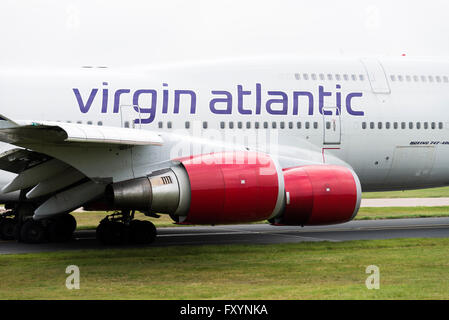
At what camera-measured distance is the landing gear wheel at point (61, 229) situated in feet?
62.0

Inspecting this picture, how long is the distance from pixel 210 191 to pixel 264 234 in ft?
20.9

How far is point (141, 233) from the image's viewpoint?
60.5 feet

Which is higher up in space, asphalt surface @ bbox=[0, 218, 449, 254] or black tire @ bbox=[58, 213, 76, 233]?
black tire @ bbox=[58, 213, 76, 233]

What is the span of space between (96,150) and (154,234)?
3916mm

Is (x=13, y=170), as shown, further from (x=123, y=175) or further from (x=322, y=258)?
(x=322, y=258)

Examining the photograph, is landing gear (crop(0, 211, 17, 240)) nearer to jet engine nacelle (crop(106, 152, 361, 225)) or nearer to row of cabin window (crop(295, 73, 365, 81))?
jet engine nacelle (crop(106, 152, 361, 225))

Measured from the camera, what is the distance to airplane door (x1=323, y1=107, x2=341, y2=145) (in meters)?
19.4

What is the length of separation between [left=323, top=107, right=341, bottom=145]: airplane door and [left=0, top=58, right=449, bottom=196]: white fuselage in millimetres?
26

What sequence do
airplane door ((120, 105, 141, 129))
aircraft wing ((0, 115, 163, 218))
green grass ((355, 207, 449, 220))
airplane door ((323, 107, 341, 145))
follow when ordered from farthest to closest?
green grass ((355, 207, 449, 220))
airplane door ((323, 107, 341, 145))
airplane door ((120, 105, 141, 129))
aircraft wing ((0, 115, 163, 218))

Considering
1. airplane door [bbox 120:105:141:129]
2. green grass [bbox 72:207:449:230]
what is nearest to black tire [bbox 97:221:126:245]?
airplane door [bbox 120:105:141:129]

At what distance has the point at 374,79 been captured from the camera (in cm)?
A: 1997

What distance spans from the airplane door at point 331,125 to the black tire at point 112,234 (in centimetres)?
571

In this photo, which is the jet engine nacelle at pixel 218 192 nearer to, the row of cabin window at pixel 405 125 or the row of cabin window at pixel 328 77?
the row of cabin window at pixel 328 77

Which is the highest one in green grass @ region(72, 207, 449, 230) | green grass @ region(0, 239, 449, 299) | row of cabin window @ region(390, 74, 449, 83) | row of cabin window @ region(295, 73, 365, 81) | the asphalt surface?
row of cabin window @ region(390, 74, 449, 83)
